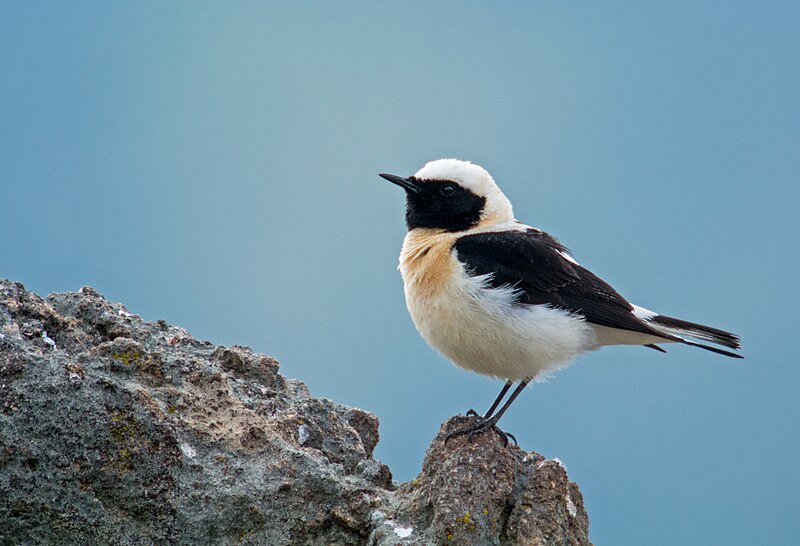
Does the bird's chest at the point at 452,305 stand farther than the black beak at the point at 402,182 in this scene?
No

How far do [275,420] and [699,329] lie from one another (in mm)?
3478

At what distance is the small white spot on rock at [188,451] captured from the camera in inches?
200

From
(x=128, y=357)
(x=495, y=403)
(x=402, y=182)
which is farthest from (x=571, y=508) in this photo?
(x=402, y=182)

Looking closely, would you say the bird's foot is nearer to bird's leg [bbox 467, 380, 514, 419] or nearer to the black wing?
bird's leg [bbox 467, 380, 514, 419]

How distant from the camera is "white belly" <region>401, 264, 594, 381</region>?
6.41m

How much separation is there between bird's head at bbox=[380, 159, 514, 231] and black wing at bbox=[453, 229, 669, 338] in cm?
47

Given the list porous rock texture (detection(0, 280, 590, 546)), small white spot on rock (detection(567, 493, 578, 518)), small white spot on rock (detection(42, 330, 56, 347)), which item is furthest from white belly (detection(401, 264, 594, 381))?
small white spot on rock (detection(42, 330, 56, 347))

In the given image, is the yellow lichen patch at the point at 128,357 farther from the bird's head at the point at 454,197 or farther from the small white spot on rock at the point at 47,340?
the bird's head at the point at 454,197

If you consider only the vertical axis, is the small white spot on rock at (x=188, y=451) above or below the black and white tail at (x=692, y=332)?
below

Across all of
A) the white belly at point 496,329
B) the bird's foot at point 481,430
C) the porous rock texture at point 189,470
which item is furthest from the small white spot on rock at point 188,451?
the white belly at point 496,329

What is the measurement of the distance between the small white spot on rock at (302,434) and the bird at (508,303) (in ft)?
3.85

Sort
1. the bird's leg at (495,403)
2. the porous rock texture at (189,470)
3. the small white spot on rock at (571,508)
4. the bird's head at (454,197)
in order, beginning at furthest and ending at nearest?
the bird's head at (454,197)
the bird's leg at (495,403)
the small white spot on rock at (571,508)
the porous rock texture at (189,470)

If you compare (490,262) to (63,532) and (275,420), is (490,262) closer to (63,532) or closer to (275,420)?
(275,420)

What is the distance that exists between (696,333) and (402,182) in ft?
8.53
